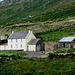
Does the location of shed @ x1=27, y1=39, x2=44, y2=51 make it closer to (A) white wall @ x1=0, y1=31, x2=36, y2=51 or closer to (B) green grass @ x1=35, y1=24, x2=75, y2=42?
(A) white wall @ x1=0, y1=31, x2=36, y2=51

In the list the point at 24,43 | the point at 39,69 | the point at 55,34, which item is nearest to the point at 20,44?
the point at 24,43

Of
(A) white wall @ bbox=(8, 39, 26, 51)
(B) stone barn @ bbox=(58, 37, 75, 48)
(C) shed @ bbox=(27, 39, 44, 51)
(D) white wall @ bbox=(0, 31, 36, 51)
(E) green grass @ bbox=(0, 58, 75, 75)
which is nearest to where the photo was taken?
(E) green grass @ bbox=(0, 58, 75, 75)

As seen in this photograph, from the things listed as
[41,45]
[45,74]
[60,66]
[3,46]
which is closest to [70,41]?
[41,45]

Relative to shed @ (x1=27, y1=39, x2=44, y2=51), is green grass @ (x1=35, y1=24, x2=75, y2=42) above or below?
above

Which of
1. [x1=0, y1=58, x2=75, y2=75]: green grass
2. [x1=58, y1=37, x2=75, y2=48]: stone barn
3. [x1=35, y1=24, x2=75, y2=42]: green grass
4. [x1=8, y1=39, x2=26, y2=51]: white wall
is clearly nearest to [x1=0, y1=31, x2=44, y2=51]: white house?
[x1=8, y1=39, x2=26, y2=51]: white wall

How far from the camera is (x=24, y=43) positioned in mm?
74875

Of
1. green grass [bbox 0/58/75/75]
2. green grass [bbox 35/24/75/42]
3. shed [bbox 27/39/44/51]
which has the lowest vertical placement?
green grass [bbox 0/58/75/75]

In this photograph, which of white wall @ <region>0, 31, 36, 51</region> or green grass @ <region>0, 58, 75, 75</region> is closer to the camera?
green grass @ <region>0, 58, 75, 75</region>

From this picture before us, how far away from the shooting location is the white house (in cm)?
7297

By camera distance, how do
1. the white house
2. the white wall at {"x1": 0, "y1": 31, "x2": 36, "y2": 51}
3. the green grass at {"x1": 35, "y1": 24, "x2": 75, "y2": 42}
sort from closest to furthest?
the white house < the white wall at {"x1": 0, "y1": 31, "x2": 36, "y2": 51} < the green grass at {"x1": 35, "y1": 24, "x2": 75, "y2": 42}

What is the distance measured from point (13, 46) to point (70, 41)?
2161 cm

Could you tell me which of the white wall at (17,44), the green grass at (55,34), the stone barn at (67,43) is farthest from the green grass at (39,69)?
the green grass at (55,34)

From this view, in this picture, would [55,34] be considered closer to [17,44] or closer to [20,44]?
[17,44]

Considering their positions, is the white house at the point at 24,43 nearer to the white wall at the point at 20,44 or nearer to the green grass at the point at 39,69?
the white wall at the point at 20,44
